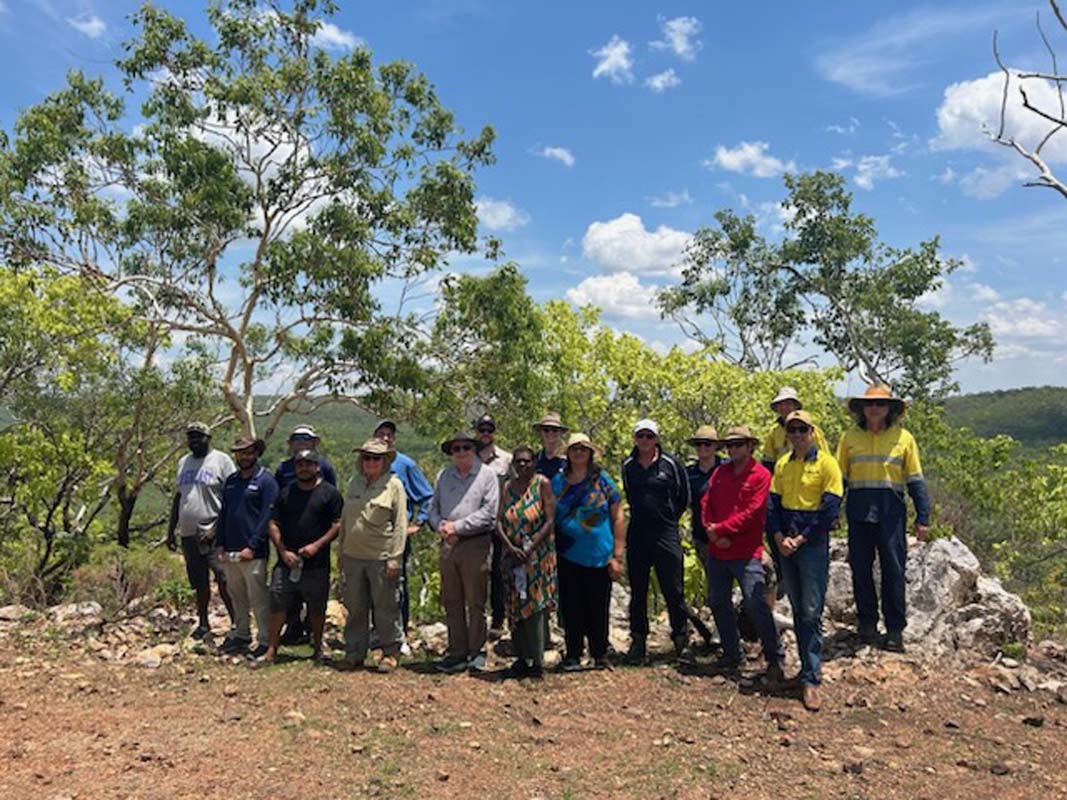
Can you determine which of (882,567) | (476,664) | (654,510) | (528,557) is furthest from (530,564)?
(882,567)

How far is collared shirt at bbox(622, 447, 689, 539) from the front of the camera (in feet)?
19.3

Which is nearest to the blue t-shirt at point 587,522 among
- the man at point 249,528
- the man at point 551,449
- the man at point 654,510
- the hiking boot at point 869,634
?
the man at point 654,510

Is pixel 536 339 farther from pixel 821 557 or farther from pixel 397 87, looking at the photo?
pixel 821 557

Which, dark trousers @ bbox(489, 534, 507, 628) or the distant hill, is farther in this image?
the distant hill

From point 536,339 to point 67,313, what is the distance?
7.37m

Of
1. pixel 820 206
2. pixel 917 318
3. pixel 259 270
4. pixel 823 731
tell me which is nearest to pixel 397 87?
pixel 259 270

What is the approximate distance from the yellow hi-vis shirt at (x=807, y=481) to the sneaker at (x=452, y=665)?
269cm

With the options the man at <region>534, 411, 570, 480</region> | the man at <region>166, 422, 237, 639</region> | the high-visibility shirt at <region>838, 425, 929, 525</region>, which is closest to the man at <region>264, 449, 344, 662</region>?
the man at <region>166, 422, 237, 639</region>

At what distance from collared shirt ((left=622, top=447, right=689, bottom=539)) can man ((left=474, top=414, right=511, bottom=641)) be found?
115cm

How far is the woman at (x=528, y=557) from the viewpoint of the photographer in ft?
18.4

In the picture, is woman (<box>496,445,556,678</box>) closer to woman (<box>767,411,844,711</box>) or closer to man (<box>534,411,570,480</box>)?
man (<box>534,411,570,480</box>)

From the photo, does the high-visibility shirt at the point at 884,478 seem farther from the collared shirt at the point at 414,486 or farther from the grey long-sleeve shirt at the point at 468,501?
the collared shirt at the point at 414,486

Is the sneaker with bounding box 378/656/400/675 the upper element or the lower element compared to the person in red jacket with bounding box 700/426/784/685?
lower

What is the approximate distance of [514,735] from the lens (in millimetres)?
4715
